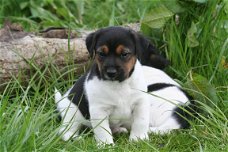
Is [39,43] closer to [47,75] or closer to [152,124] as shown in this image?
[47,75]

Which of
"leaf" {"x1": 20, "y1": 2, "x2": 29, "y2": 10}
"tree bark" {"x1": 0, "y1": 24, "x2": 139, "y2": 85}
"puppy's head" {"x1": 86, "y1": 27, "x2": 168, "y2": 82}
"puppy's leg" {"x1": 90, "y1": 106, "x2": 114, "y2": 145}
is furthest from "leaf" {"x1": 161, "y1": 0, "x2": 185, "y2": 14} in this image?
"leaf" {"x1": 20, "y1": 2, "x2": 29, "y2": 10}

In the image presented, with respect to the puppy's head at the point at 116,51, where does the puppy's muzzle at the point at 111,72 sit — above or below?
below

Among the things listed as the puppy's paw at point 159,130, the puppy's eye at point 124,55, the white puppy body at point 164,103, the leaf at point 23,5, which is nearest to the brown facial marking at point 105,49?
the puppy's eye at point 124,55

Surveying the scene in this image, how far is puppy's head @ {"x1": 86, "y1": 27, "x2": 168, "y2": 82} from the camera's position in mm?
5668

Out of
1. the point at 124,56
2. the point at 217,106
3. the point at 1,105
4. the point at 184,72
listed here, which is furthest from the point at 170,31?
the point at 1,105

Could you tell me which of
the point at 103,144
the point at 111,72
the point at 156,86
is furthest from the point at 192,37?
the point at 103,144

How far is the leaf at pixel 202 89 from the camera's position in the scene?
652 centimetres

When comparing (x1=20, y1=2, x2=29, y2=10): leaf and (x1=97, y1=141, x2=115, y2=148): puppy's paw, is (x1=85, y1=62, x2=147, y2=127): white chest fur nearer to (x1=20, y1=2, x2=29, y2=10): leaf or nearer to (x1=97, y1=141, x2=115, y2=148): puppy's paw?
(x1=97, y1=141, x2=115, y2=148): puppy's paw

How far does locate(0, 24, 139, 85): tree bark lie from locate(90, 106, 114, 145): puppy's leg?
118 cm

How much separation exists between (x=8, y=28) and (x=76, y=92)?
1.67 m

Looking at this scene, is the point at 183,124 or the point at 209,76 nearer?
the point at 183,124

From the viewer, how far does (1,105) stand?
5.65 metres

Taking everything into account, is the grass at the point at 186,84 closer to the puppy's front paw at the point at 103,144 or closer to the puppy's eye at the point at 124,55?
the puppy's front paw at the point at 103,144

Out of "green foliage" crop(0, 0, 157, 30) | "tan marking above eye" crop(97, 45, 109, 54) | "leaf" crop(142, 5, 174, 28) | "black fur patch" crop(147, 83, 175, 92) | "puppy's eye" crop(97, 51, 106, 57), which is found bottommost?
"green foliage" crop(0, 0, 157, 30)
